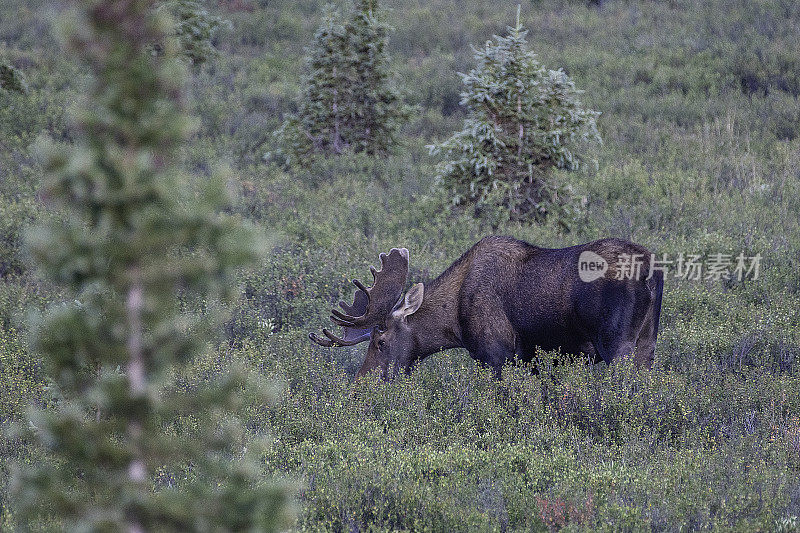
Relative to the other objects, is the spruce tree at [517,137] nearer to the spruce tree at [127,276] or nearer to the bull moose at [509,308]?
the bull moose at [509,308]

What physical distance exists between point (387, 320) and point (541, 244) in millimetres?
3958

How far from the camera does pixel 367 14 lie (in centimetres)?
1455

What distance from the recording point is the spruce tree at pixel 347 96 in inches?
564

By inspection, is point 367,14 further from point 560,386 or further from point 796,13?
point 796,13

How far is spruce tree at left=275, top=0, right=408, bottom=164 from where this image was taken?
14.3m

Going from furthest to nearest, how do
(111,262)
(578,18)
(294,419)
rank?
1. (578,18)
2. (294,419)
3. (111,262)

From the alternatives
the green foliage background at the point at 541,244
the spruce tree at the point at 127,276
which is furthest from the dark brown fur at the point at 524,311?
the spruce tree at the point at 127,276

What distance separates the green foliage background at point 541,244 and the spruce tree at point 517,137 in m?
0.57

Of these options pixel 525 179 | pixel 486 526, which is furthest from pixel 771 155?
pixel 486 526

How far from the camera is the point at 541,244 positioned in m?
10.1

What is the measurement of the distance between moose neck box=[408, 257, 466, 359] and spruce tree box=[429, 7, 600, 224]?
446 cm

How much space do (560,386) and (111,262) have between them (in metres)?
4.17

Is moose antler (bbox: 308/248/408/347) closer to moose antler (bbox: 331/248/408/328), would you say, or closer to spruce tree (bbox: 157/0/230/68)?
moose antler (bbox: 331/248/408/328)

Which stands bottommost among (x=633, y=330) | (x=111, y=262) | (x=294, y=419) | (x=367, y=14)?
(x=294, y=419)
